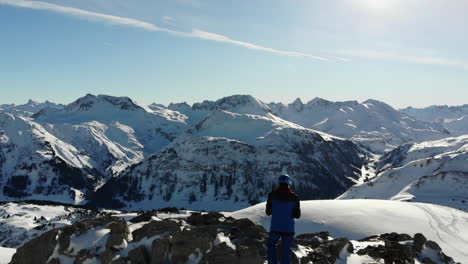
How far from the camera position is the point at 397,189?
195 m

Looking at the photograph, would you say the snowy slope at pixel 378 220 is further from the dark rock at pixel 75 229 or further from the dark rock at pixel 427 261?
the dark rock at pixel 75 229

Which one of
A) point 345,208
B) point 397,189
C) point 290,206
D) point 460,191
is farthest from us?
point 397,189

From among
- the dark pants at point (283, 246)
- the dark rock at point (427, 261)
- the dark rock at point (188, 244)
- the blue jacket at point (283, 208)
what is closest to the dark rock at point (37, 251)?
the dark rock at point (188, 244)

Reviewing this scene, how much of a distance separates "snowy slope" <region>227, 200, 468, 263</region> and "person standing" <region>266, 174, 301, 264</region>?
34.1 metres

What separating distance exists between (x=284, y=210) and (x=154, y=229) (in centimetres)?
1430

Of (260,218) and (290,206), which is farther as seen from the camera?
(260,218)

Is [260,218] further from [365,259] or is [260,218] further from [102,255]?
[102,255]

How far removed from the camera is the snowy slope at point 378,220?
5641 cm

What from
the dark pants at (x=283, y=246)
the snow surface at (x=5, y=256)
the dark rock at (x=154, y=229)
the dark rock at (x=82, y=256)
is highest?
the dark pants at (x=283, y=246)

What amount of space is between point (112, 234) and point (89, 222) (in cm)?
456

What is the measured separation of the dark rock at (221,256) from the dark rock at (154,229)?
452 cm

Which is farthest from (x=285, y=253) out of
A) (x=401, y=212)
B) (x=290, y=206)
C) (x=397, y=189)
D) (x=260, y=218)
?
(x=397, y=189)

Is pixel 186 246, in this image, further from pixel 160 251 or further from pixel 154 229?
pixel 154 229

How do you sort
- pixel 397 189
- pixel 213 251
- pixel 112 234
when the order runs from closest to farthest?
1. pixel 213 251
2. pixel 112 234
3. pixel 397 189
